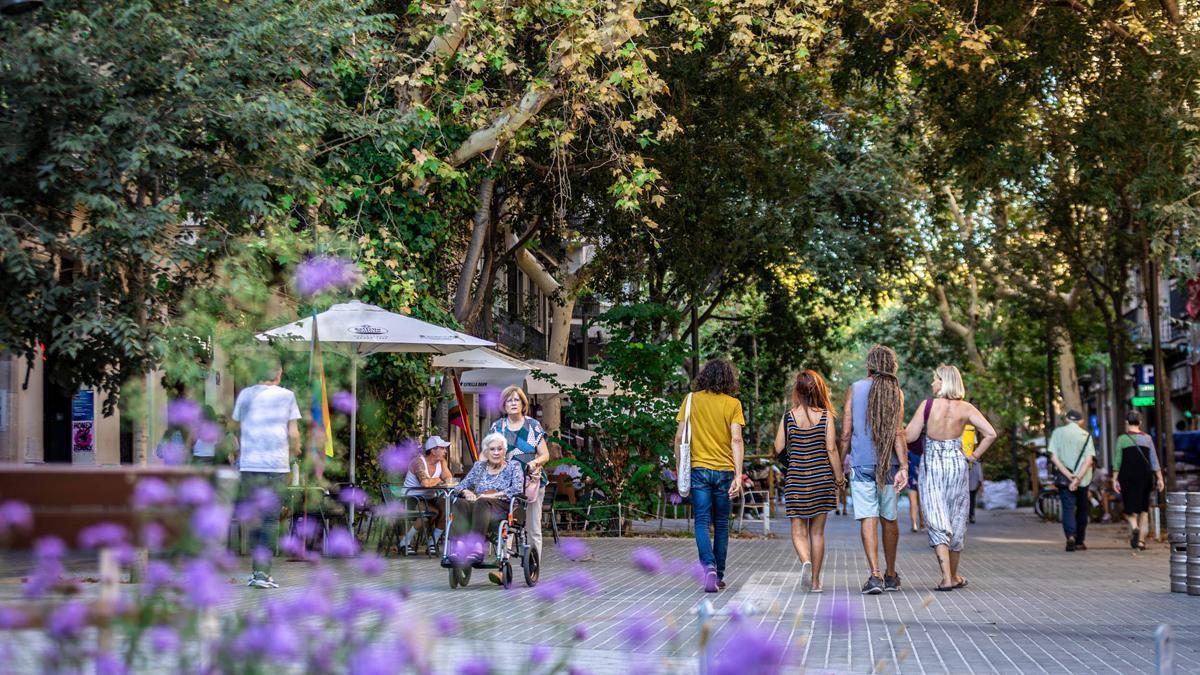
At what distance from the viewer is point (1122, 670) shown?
8.36 meters

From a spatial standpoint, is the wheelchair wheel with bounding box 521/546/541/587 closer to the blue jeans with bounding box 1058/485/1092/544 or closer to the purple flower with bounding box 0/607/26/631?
the blue jeans with bounding box 1058/485/1092/544

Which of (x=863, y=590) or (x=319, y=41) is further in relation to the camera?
(x=319, y=41)

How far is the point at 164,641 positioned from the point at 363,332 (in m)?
13.4

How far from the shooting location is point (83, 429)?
Answer: 21219 mm

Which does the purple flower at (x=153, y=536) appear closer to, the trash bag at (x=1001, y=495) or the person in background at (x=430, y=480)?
the person in background at (x=430, y=480)

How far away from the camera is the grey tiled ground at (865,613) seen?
330 inches

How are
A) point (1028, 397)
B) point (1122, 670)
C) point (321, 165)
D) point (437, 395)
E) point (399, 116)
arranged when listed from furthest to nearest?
point (1028, 397)
point (437, 395)
point (321, 165)
point (399, 116)
point (1122, 670)

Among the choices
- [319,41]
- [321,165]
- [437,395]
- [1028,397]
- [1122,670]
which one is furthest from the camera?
[1028,397]

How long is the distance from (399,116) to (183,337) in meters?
4.58

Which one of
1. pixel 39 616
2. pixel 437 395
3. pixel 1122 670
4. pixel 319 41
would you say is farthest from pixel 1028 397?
pixel 39 616

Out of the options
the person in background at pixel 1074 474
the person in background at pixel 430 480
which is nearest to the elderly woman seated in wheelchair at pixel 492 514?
the person in background at pixel 430 480

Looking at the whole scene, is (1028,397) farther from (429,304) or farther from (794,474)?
(794,474)

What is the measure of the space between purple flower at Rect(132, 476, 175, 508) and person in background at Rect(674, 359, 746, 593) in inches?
365

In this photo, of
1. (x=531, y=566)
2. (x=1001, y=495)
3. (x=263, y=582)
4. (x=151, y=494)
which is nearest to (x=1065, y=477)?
(x=531, y=566)
